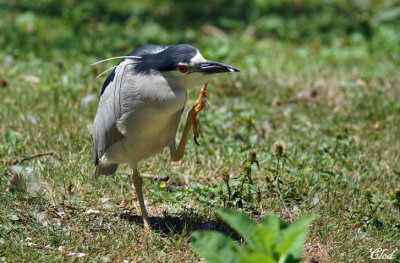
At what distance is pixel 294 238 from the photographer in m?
2.61

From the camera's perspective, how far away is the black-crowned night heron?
3459 millimetres

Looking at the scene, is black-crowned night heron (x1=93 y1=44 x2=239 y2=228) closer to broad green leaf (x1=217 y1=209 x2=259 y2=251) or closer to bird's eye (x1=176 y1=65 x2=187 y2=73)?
bird's eye (x1=176 y1=65 x2=187 y2=73)

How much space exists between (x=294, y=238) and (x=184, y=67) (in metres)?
1.33

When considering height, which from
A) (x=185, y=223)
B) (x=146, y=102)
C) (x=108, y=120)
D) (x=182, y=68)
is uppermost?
(x=182, y=68)

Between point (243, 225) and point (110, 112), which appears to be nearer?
point (243, 225)

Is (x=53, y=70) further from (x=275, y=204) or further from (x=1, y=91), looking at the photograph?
(x=275, y=204)

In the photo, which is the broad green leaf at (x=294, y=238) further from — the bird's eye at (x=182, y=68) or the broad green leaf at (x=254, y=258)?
the bird's eye at (x=182, y=68)

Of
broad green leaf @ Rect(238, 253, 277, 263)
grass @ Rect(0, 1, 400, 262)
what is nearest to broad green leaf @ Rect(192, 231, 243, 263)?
broad green leaf @ Rect(238, 253, 277, 263)

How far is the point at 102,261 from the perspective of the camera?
11.5 feet

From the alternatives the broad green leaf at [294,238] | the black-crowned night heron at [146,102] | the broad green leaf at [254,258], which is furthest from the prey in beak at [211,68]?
the broad green leaf at [254,258]

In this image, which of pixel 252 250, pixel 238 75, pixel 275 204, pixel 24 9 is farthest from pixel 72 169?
pixel 24 9

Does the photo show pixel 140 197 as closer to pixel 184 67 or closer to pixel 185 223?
pixel 185 223

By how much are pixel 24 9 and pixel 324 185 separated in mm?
5843

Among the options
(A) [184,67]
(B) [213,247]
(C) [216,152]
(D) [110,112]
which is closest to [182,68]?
(A) [184,67]
